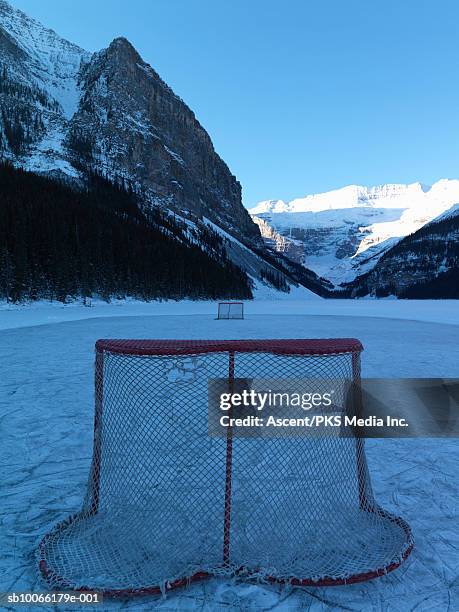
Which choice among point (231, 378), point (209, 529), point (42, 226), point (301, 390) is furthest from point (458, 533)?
point (42, 226)

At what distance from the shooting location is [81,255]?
52.6m

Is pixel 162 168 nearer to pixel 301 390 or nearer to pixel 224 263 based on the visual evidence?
pixel 224 263

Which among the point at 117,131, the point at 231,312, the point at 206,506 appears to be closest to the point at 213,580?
the point at 206,506

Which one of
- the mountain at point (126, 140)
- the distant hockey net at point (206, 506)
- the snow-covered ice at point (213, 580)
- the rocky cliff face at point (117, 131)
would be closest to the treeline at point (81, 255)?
the mountain at point (126, 140)

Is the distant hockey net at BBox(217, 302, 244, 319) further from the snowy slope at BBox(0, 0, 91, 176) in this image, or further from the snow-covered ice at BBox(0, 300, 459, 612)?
the snowy slope at BBox(0, 0, 91, 176)

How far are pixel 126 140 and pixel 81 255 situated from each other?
106482 mm

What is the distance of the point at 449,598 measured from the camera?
274 centimetres

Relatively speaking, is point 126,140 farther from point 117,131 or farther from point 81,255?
point 81,255

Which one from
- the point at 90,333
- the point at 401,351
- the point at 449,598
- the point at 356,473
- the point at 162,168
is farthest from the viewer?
the point at 162,168

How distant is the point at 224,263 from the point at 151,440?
108 metres

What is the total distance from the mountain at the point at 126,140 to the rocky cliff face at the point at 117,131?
14.7 inches

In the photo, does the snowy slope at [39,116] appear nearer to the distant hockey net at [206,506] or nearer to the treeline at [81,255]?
the treeline at [81,255]

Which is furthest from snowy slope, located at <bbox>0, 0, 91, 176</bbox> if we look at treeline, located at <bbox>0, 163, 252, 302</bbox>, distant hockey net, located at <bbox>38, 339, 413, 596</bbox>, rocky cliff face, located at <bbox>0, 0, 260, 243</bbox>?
distant hockey net, located at <bbox>38, 339, 413, 596</bbox>

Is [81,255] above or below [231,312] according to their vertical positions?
above
